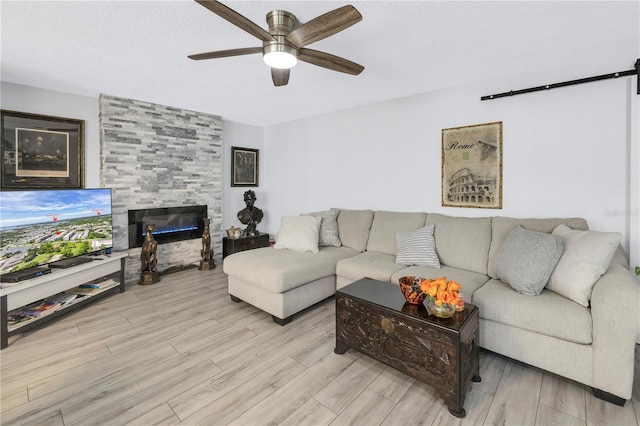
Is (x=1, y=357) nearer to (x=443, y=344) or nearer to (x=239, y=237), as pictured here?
(x=239, y=237)

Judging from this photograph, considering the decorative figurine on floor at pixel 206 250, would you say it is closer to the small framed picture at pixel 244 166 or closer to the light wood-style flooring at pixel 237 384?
the small framed picture at pixel 244 166

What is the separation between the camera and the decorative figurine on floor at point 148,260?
3.71 m

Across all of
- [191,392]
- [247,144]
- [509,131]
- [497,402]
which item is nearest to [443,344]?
[497,402]

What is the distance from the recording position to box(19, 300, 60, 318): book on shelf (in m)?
2.58

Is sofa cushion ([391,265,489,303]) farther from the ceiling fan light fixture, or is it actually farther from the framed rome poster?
the ceiling fan light fixture

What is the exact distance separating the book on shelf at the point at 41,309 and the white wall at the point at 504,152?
3.28m

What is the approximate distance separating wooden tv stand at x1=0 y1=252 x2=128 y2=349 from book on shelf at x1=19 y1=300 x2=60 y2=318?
36mm

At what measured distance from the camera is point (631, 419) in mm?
1557

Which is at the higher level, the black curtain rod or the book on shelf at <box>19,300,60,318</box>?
the black curtain rod

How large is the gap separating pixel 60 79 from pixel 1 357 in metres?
2.64

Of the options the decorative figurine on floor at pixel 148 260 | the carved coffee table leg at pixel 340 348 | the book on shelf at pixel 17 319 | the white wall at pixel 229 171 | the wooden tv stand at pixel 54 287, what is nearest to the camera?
the carved coffee table leg at pixel 340 348

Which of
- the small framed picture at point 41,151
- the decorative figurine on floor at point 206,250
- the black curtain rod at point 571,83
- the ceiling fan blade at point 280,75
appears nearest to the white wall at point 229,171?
the decorative figurine on floor at point 206,250

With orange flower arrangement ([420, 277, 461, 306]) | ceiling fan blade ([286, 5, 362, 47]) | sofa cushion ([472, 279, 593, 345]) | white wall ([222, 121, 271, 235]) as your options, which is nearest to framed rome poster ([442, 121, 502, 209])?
sofa cushion ([472, 279, 593, 345])

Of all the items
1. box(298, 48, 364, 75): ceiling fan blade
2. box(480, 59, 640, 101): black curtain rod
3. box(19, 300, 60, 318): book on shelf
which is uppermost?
box(480, 59, 640, 101): black curtain rod
